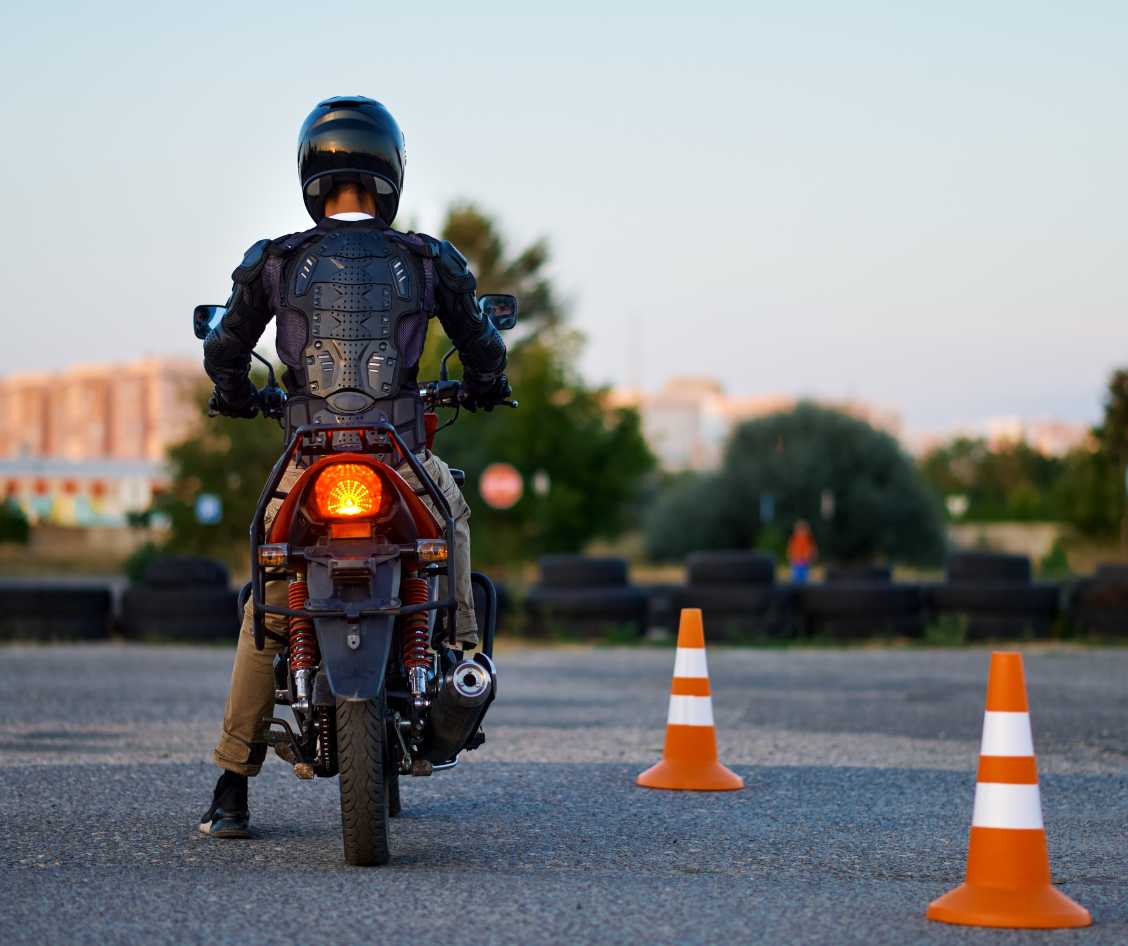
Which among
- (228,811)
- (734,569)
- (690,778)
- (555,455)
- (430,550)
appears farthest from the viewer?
(555,455)

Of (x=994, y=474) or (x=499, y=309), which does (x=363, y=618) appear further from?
(x=994, y=474)

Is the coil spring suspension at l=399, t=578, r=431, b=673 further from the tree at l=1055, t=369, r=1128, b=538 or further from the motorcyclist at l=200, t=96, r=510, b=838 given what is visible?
the tree at l=1055, t=369, r=1128, b=538

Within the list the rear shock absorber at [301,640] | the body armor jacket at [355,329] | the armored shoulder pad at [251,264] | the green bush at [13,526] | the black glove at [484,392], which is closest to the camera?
the rear shock absorber at [301,640]

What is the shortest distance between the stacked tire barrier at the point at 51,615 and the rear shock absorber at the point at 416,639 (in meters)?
13.1

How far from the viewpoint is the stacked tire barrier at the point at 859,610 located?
1889cm

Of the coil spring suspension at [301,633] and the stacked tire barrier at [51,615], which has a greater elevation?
the coil spring suspension at [301,633]

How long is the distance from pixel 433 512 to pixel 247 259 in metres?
1.02

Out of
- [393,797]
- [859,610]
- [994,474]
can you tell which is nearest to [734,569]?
[859,610]

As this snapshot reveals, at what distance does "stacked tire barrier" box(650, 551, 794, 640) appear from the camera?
18.7m

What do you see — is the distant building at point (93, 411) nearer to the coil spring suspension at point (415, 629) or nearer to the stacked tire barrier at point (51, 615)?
the stacked tire barrier at point (51, 615)

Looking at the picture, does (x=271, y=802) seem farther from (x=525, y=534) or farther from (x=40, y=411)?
(x=40, y=411)

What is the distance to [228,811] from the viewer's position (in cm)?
619

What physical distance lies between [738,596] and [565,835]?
494 inches

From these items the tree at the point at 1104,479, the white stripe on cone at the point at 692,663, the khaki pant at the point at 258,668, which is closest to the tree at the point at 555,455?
the tree at the point at 1104,479
